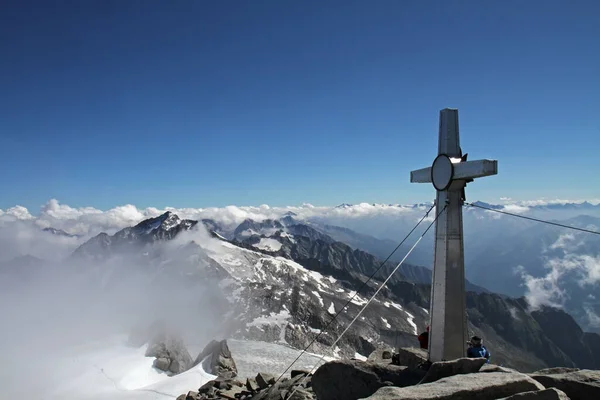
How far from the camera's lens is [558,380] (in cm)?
1188

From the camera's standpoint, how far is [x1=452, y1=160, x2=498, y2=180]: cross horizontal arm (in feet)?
53.0

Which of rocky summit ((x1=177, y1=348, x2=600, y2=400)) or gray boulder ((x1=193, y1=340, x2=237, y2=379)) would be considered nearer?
rocky summit ((x1=177, y1=348, x2=600, y2=400))

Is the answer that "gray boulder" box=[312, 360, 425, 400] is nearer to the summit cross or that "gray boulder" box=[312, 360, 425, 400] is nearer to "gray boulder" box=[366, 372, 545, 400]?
the summit cross

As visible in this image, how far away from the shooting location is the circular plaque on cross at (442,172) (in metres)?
17.8

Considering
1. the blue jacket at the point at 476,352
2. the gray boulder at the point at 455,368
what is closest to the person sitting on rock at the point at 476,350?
the blue jacket at the point at 476,352

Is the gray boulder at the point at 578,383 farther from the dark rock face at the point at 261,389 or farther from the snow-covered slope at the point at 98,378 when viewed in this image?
the snow-covered slope at the point at 98,378

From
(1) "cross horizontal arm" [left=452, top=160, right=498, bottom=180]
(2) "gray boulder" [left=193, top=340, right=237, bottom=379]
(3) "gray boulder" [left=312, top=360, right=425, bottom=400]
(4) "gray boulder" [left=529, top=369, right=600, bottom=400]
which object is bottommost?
(2) "gray boulder" [left=193, top=340, right=237, bottom=379]

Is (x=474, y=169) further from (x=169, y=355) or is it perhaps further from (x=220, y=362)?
(x=169, y=355)

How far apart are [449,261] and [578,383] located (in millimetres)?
6872

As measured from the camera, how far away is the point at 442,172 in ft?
60.0

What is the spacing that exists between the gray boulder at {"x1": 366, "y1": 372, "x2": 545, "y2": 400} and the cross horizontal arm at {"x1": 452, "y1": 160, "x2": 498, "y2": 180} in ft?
27.6

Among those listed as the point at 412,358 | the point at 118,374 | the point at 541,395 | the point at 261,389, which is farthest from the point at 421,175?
the point at 118,374

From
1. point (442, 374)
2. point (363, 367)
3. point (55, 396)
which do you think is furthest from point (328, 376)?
point (55, 396)

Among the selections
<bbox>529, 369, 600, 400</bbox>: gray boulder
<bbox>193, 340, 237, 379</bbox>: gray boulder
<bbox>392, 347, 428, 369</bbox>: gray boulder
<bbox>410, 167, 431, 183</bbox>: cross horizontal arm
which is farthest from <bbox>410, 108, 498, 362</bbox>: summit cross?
<bbox>193, 340, 237, 379</bbox>: gray boulder
